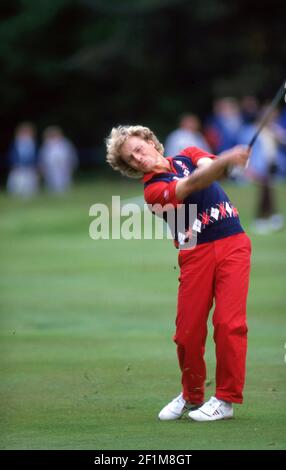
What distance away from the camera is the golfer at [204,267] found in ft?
26.7

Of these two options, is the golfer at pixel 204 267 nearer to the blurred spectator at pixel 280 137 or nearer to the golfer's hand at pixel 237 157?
the golfer's hand at pixel 237 157

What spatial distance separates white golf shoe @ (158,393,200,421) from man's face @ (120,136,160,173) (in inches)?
61.3

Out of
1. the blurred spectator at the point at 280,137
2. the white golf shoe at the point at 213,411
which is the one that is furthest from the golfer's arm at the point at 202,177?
the blurred spectator at the point at 280,137

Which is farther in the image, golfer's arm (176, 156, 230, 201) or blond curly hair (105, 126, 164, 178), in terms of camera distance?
blond curly hair (105, 126, 164, 178)

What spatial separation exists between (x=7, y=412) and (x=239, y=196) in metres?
22.6

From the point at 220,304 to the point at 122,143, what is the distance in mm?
1232

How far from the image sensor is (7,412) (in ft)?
28.7

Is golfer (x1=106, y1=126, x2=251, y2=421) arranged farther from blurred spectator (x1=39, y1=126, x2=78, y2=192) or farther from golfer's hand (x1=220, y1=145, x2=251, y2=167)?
blurred spectator (x1=39, y1=126, x2=78, y2=192)

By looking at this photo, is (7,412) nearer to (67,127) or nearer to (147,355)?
(147,355)

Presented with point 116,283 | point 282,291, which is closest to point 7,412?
point 282,291

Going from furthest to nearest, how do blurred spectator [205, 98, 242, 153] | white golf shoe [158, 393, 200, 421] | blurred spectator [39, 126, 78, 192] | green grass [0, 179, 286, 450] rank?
blurred spectator [39, 126, 78, 192] < blurred spectator [205, 98, 242, 153] < white golf shoe [158, 393, 200, 421] < green grass [0, 179, 286, 450]

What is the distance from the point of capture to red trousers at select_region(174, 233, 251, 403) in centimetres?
814

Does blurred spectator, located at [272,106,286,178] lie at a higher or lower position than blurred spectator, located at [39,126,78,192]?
lower

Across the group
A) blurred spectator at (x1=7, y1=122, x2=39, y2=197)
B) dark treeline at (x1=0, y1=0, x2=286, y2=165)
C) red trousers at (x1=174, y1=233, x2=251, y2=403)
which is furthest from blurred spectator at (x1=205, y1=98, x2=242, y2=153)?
red trousers at (x1=174, y1=233, x2=251, y2=403)
